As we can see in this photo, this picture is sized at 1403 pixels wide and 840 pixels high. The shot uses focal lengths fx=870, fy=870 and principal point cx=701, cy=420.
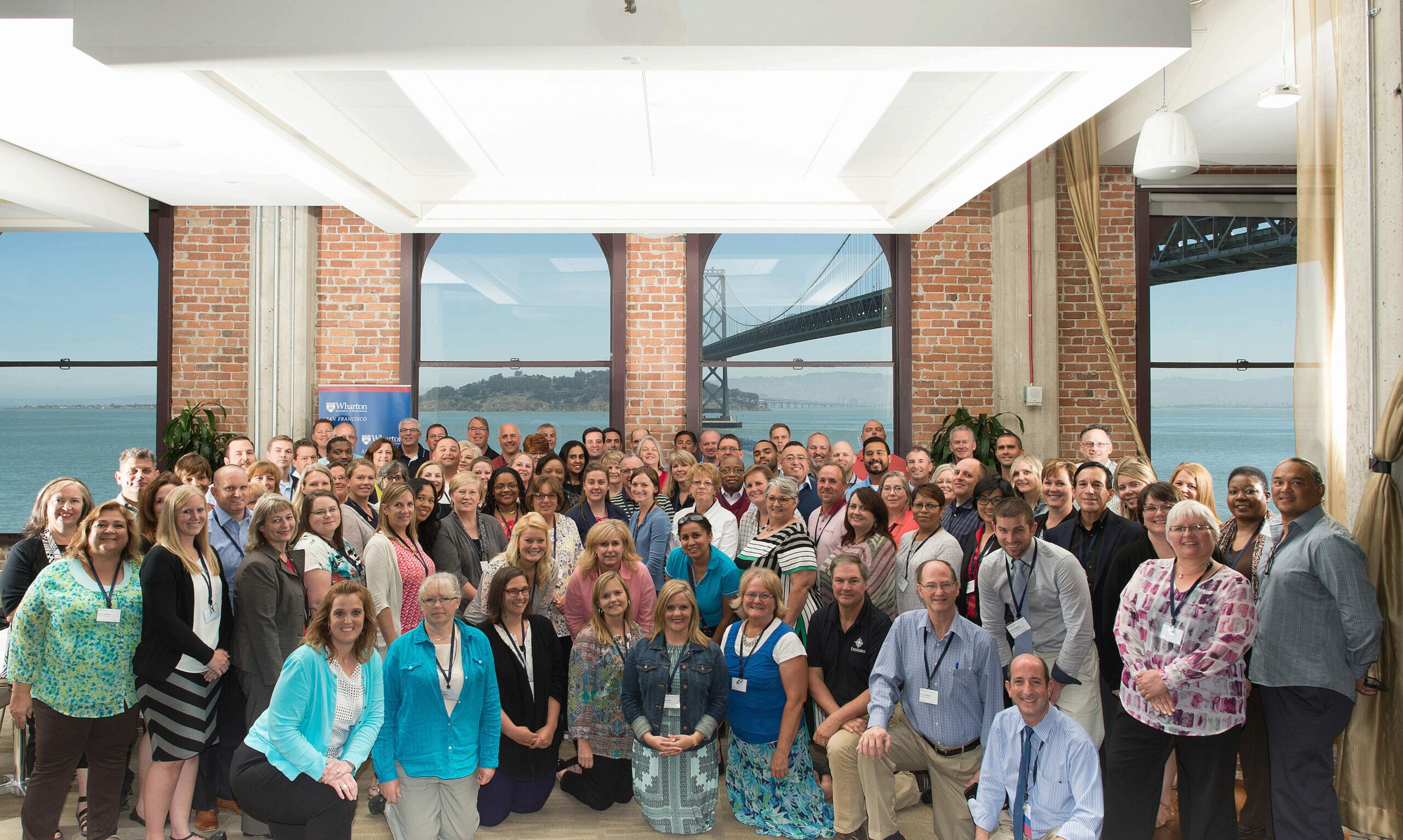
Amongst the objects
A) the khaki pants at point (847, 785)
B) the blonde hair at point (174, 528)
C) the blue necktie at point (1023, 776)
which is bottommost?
the khaki pants at point (847, 785)

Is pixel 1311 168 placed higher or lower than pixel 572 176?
lower

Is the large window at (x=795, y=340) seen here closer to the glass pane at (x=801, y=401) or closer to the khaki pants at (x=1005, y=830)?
the glass pane at (x=801, y=401)

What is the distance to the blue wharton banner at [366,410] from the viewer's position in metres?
7.51

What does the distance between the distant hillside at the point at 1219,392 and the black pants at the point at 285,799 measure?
8.07 metres

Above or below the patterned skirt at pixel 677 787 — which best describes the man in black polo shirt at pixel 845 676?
above

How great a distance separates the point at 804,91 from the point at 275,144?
2.96 metres

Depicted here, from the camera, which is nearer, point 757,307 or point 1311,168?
point 1311,168

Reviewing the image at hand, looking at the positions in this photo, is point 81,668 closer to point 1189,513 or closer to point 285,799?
point 285,799

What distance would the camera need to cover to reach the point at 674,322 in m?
8.14

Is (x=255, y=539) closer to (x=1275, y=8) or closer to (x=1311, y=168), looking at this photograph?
(x=1311, y=168)

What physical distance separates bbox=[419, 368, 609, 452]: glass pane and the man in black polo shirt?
459 cm

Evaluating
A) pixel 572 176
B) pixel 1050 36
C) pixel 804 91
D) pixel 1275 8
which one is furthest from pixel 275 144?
pixel 1275 8

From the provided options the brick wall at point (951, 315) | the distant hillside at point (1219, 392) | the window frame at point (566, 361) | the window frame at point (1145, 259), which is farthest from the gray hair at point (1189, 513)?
the distant hillside at point (1219, 392)

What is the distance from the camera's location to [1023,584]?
375cm
